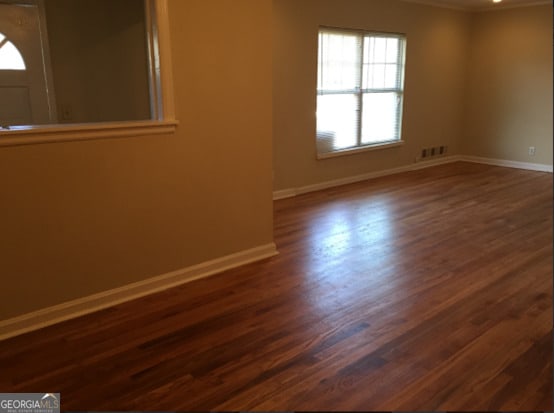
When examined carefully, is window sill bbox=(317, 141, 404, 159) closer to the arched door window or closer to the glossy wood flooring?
the glossy wood flooring

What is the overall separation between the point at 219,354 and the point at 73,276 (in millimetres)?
1030

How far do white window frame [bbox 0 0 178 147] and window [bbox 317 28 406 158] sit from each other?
10.4 ft

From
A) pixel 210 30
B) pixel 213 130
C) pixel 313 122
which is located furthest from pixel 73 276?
pixel 313 122

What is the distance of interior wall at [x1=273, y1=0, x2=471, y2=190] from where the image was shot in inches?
210

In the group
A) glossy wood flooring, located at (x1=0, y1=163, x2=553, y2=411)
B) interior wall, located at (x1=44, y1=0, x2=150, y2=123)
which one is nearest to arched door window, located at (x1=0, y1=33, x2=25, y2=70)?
interior wall, located at (x1=44, y1=0, x2=150, y2=123)

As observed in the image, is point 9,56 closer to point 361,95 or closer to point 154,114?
point 154,114

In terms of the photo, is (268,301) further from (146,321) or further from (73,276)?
(73,276)

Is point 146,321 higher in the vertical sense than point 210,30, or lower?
lower

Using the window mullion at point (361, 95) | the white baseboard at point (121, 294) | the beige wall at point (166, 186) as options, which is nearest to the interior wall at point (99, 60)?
the beige wall at point (166, 186)

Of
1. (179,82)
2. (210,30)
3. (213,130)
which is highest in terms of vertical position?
(210,30)

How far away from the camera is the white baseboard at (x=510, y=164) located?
7.16m

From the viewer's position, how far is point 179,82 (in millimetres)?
2932

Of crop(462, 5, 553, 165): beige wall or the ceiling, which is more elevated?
the ceiling

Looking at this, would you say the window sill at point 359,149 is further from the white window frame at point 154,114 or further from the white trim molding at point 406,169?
the white window frame at point 154,114
